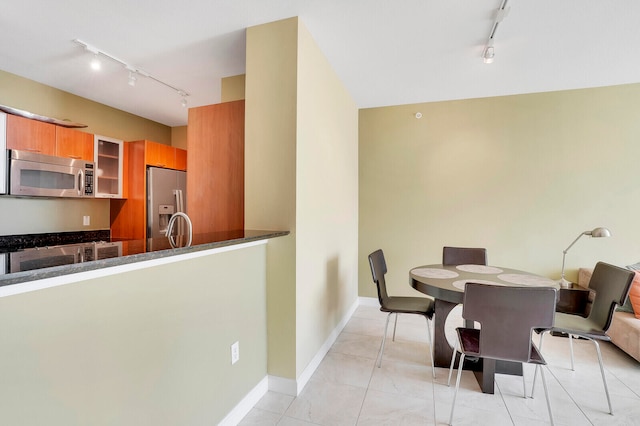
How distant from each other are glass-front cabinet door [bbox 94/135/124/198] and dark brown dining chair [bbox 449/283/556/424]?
4236mm

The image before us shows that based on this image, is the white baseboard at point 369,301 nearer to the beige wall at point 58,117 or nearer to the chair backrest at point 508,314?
the chair backrest at point 508,314

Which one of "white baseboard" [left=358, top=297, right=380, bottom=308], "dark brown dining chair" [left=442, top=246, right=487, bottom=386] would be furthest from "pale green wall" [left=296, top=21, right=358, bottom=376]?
"dark brown dining chair" [left=442, top=246, right=487, bottom=386]

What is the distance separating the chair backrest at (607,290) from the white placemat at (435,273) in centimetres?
93

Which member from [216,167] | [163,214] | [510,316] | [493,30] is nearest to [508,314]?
[510,316]

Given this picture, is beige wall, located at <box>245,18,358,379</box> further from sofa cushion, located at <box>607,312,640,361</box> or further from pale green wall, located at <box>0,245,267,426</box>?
sofa cushion, located at <box>607,312,640,361</box>

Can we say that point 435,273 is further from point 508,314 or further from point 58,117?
point 58,117

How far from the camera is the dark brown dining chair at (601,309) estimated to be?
187 centimetres

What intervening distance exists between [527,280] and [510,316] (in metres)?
0.79

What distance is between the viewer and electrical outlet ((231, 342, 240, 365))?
5.74 feet

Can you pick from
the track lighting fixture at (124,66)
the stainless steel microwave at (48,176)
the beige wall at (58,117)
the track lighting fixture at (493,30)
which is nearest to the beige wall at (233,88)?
the track lighting fixture at (124,66)

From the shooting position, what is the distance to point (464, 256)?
3.00m

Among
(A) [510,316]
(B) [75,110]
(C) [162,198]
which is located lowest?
(A) [510,316]

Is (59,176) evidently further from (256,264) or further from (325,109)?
(325,109)

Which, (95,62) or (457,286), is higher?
(95,62)
